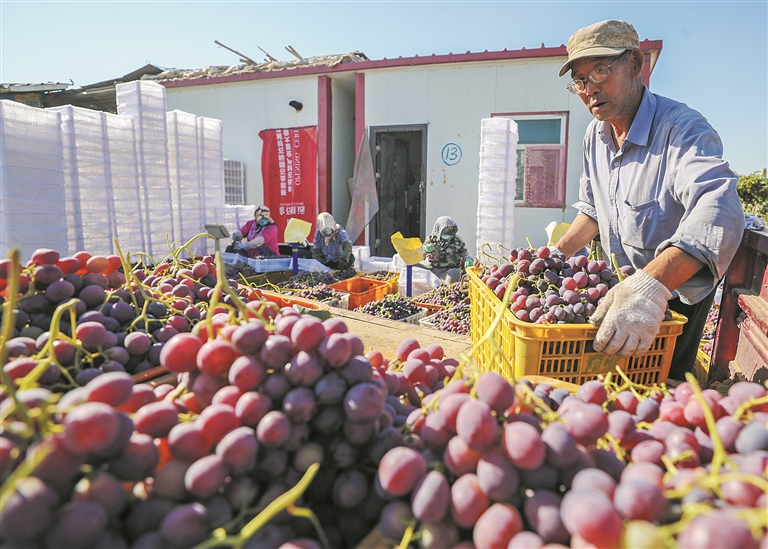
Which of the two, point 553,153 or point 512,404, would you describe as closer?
point 512,404

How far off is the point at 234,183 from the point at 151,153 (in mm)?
3542

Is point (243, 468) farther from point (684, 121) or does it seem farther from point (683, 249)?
point (684, 121)

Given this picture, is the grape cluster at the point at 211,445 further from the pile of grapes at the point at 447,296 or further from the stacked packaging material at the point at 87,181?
the stacked packaging material at the point at 87,181

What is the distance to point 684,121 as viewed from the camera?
2037mm

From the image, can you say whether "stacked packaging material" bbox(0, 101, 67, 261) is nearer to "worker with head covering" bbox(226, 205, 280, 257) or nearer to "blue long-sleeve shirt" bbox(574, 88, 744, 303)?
"worker with head covering" bbox(226, 205, 280, 257)

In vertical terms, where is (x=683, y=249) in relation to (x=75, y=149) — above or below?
below

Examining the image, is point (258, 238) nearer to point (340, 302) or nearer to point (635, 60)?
point (340, 302)

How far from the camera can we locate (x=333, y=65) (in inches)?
340

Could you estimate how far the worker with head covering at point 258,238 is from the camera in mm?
7195

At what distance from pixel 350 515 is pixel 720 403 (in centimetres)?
77

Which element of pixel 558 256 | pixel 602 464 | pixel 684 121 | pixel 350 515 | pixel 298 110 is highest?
pixel 298 110

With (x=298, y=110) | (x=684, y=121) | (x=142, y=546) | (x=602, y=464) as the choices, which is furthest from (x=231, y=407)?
(x=298, y=110)

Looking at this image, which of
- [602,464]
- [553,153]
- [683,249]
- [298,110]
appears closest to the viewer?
[602,464]

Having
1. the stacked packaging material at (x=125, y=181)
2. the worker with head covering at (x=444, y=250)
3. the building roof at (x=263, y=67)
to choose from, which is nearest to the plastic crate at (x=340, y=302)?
the worker with head covering at (x=444, y=250)
